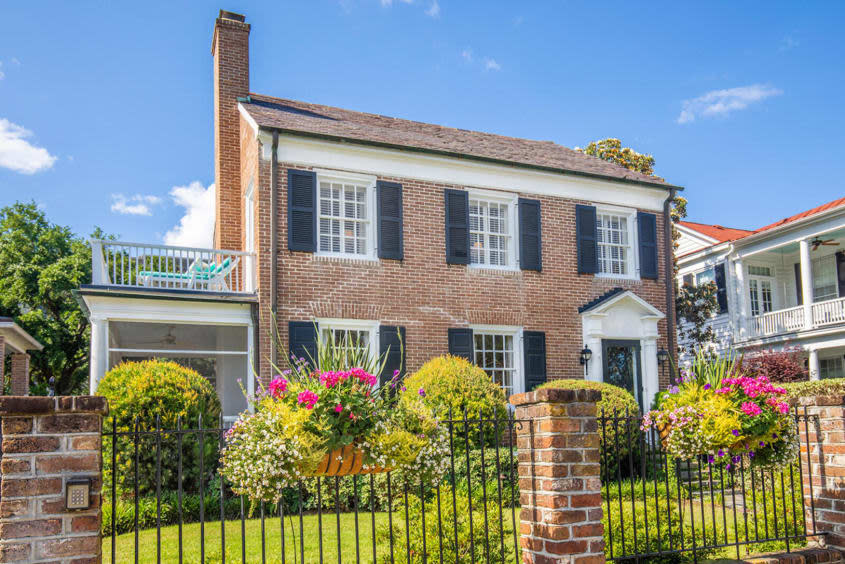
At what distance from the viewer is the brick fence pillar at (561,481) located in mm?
4621

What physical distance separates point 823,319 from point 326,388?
19.8m

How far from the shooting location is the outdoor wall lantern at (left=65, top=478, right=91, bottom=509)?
375 centimetres

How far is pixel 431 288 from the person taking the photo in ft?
48.9

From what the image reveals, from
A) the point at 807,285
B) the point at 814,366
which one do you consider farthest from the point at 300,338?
the point at 807,285

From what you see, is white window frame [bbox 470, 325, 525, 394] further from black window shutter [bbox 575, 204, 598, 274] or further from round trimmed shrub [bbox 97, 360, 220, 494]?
round trimmed shrub [bbox 97, 360, 220, 494]

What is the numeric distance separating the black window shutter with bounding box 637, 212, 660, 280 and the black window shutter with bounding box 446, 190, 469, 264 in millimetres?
4402

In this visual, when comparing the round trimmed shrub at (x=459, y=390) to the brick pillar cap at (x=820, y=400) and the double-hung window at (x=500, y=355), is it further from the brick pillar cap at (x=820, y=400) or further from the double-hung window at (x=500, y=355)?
the brick pillar cap at (x=820, y=400)

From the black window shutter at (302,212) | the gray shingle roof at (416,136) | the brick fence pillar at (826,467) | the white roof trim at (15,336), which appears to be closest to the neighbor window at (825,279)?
the gray shingle roof at (416,136)

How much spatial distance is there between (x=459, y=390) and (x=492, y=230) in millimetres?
5210

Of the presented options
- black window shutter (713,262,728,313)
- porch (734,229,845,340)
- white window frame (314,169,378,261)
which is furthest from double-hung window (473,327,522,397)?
black window shutter (713,262,728,313)

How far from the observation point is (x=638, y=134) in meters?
23.1

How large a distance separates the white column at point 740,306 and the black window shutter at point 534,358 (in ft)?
33.8

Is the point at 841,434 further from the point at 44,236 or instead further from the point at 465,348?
the point at 44,236

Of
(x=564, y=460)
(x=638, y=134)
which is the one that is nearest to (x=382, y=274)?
(x=564, y=460)
